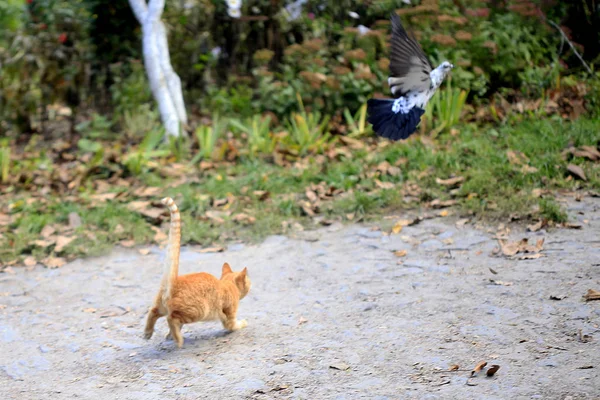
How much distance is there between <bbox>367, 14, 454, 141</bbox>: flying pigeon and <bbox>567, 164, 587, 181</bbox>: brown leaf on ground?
1.96 metres

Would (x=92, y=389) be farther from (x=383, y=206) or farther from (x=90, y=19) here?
(x=90, y=19)

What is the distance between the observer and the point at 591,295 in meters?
3.76

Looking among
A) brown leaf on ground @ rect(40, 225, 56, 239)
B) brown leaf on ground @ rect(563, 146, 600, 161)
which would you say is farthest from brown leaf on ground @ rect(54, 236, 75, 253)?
brown leaf on ground @ rect(563, 146, 600, 161)

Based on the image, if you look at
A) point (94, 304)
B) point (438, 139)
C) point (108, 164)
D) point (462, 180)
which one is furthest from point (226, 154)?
point (94, 304)

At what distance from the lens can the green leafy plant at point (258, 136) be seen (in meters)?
7.36

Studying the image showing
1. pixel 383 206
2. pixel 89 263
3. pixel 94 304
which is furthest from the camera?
pixel 383 206

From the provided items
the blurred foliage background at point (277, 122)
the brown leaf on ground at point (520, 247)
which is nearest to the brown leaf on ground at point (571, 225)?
the blurred foliage background at point (277, 122)

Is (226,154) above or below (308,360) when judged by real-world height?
above

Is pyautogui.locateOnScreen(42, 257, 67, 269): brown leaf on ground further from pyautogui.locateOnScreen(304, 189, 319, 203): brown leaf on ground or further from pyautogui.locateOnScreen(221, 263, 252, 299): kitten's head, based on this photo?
pyautogui.locateOnScreen(304, 189, 319, 203): brown leaf on ground

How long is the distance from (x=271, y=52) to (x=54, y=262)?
4390mm

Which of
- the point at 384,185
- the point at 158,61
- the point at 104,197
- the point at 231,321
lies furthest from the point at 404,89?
the point at 158,61

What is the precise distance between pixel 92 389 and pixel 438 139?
A: 4.68m

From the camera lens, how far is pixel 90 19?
370 inches

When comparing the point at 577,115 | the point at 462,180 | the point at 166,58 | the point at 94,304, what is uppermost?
the point at 166,58
